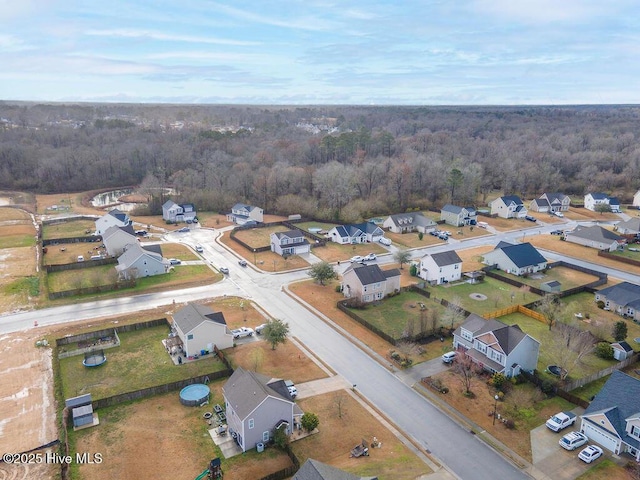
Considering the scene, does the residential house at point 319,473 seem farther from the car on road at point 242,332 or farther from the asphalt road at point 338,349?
the car on road at point 242,332

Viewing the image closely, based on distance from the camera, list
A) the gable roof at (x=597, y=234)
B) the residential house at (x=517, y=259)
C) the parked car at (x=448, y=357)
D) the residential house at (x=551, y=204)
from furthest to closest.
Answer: the residential house at (x=551, y=204) → the gable roof at (x=597, y=234) → the residential house at (x=517, y=259) → the parked car at (x=448, y=357)

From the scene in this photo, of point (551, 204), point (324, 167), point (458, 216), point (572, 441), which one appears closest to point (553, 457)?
point (572, 441)

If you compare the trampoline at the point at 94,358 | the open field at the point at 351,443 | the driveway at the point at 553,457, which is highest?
the trampoline at the point at 94,358

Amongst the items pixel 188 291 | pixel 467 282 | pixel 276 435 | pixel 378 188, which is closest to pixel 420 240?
pixel 467 282

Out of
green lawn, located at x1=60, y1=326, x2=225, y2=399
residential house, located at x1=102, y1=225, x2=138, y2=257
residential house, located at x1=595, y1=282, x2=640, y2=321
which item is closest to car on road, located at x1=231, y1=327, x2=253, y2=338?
green lawn, located at x1=60, y1=326, x2=225, y2=399

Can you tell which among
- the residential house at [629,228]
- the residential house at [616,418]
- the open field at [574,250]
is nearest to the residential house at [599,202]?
the residential house at [629,228]

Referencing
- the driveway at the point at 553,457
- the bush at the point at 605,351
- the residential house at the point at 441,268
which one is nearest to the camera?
the driveway at the point at 553,457

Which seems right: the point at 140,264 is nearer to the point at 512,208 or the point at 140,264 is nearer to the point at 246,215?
the point at 246,215
